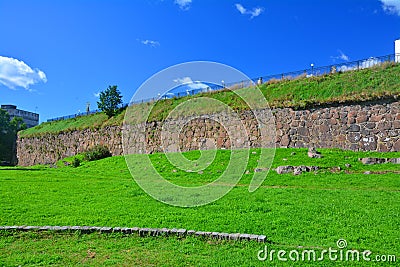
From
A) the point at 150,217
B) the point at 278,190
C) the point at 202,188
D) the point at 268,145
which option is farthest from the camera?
the point at 268,145

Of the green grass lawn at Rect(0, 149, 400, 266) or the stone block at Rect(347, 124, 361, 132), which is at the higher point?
the stone block at Rect(347, 124, 361, 132)

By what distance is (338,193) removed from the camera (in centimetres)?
1066

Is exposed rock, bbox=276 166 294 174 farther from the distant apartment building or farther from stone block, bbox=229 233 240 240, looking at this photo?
the distant apartment building

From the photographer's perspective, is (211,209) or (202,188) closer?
(211,209)

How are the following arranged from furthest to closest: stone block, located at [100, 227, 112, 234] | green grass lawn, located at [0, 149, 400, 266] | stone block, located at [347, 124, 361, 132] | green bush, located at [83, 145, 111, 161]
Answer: green bush, located at [83, 145, 111, 161] → stone block, located at [347, 124, 361, 132] → stone block, located at [100, 227, 112, 234] → green grass lawn, located at [0, 149, 400, 266]

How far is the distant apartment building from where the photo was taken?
76250 millimetres

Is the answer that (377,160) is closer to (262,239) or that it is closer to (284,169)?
(284,169)

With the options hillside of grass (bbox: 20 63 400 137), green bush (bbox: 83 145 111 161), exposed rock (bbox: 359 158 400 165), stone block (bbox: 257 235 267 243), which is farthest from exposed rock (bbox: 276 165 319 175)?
green bush (bbox: 83 145 111 161)

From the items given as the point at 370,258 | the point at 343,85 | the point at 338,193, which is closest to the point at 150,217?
the point at 370,258

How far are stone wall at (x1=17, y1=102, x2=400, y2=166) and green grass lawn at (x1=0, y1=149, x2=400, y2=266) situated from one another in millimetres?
4708

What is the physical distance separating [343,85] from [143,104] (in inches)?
761

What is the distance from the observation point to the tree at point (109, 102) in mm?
35906

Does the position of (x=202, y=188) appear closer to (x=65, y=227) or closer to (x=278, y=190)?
(x=278, y=190)

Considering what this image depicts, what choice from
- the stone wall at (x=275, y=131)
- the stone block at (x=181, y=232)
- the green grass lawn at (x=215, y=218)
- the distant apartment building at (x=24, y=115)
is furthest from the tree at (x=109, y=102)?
the distant apartment building at (x=24, y=115)
